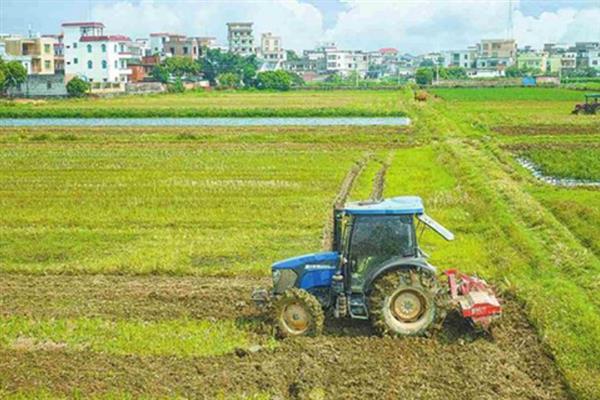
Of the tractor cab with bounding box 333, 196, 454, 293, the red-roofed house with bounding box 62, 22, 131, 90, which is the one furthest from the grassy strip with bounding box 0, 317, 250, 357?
the red-roofed house with bounding box 62, 22, 131, 90

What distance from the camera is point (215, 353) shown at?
10.9 meters

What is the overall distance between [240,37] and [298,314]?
553 ft

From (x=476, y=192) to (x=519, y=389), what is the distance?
48.2ft

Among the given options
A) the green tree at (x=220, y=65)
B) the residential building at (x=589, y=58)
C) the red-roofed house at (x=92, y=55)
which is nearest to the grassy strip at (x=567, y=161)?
the red-roofed house at (x=92, y=55)

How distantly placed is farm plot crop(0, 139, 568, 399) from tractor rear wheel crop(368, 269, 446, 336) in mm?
203

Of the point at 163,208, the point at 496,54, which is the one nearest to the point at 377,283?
the point at 163,208

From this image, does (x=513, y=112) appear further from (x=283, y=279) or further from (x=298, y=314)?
(x=298, y=314)

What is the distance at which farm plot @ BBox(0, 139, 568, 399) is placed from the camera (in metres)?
9.66

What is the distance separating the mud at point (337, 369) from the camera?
31.5 feet

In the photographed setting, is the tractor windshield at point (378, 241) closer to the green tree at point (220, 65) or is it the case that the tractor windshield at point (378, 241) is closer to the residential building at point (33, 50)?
the residential building at point (33, 50)

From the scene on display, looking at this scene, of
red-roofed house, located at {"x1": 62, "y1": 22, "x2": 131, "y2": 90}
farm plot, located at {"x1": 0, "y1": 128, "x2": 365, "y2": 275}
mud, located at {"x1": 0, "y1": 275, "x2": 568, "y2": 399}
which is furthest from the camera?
red-roofed house, located at {"x1": 62, "y1": 22, "x2": 131, "y2": 90}

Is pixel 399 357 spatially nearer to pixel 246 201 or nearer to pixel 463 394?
pixel 463 394

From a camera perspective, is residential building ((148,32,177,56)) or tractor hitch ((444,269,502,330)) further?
residential building ((148,32,177,56))

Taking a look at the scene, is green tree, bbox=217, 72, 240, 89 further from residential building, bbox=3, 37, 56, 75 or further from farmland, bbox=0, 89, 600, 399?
farmland, bbox=0, 89, 600, 399
